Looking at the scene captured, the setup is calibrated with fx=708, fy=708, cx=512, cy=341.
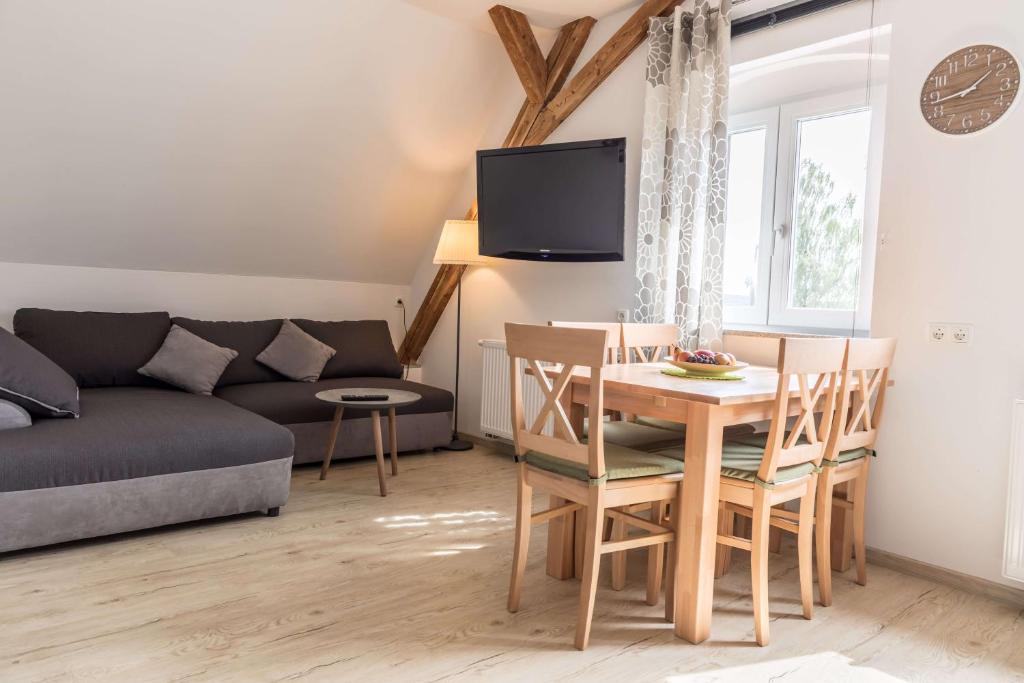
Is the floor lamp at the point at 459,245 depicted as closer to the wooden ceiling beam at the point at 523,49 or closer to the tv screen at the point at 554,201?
the tv screen at the point at 554,201

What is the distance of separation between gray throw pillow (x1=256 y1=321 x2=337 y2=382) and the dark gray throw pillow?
1457 mm

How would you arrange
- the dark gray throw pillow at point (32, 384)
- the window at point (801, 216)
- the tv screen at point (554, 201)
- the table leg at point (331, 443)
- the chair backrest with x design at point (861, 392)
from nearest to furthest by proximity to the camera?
the chair backrest with x design at point (861, 392)
the dark gray throw pillow at point (32, 384)
the window at point (801, 216)
the tv screen at point (554, 201)
the table leg at point (331, 443)

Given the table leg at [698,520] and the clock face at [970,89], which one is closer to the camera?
the table leg at [698,520]

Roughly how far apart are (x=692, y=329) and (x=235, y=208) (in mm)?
2977

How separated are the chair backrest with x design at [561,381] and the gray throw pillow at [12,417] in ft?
6.83

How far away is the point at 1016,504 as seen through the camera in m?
2.52

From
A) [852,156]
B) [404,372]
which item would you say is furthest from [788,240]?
[404,372]

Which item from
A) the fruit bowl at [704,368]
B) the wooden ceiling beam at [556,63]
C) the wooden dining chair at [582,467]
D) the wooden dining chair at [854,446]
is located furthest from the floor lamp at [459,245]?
the wooden dining chair at [854,446]

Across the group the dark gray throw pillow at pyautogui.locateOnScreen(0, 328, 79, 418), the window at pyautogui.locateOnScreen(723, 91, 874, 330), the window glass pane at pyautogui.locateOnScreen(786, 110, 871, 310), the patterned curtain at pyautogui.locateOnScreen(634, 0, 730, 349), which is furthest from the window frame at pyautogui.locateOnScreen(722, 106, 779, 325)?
the dark gray throw pillow at pyautogui.locateOnScreen(0, 328, 79, 418)

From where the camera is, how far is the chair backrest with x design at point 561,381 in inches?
83.0

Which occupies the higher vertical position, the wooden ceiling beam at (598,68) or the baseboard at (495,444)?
the wooden ceiling beam at (598,68)

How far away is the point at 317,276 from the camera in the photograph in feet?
17.6

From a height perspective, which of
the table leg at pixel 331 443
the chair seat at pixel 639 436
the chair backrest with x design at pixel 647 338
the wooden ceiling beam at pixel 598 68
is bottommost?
the table leg at pixel 331 443

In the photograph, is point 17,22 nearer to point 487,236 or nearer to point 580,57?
point 487,236
